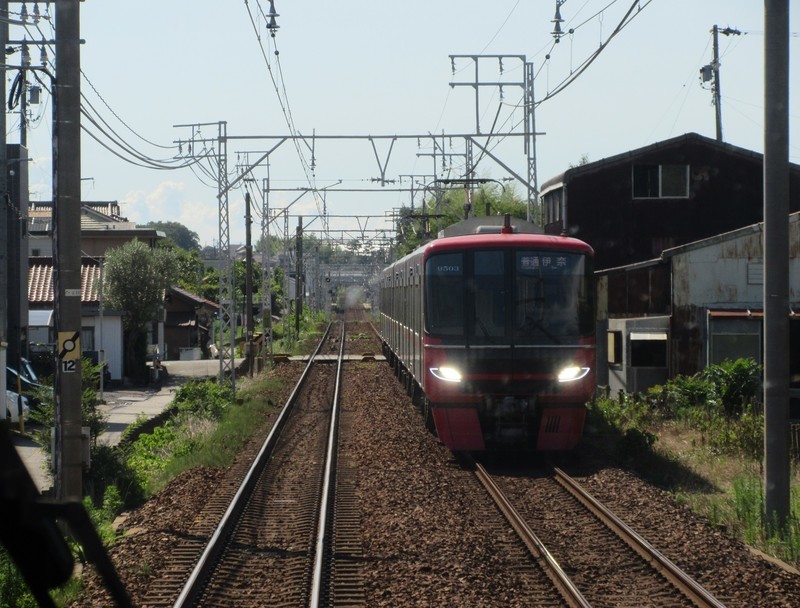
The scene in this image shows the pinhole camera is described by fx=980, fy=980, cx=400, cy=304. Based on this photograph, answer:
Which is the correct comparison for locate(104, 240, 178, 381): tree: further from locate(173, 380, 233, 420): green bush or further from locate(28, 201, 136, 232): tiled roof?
locate(173, 380, 233, 420): green bush

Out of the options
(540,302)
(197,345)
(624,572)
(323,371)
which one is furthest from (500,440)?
(197,345)

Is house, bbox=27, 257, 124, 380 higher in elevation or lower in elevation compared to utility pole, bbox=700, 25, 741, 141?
lower

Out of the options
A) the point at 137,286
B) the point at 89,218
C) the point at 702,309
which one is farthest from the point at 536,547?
the point at 89,218

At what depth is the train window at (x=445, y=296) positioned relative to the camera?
38.9 ft

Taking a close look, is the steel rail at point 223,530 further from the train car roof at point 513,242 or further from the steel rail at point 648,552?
the train car roof at point 513,242

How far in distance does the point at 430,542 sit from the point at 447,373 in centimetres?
403

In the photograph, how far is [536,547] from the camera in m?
7.61

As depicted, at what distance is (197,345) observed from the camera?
45625 millimetres

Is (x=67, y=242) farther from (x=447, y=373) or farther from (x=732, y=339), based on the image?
(x=732, y=339)

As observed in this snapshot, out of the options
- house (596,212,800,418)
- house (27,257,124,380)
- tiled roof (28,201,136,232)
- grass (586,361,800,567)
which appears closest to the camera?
grass (586,361,800,567)

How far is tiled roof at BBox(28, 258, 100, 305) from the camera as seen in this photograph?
2948 cm

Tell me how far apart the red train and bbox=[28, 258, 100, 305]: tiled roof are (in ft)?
63.9

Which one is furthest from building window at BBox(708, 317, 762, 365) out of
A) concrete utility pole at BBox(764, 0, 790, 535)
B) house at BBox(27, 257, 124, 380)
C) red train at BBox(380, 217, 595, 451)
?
house at BBox(27, 257, 124, 380)

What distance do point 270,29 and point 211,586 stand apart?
870cm
